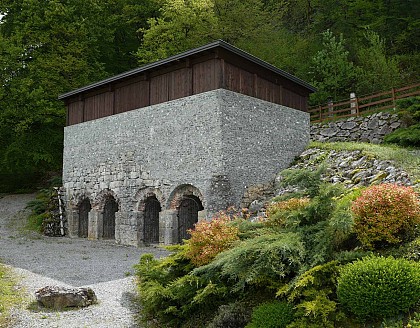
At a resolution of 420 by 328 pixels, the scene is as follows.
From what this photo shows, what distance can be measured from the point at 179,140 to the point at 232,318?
34.1 feet

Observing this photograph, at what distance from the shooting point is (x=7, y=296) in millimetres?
8797

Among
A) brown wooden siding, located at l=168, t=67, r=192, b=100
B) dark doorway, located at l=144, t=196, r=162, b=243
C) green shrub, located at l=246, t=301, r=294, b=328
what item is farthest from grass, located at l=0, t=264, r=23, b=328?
brown wooden siding, located at l=168, t=67, r=192, b=100

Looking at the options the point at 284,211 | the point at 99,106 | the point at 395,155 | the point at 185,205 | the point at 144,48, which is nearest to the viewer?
the point at 284,211

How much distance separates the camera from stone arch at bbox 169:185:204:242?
622 inches

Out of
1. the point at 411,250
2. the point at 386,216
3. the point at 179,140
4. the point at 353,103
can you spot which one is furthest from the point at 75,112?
the point at 411,250

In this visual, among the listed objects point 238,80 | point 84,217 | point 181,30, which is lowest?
point 84,217

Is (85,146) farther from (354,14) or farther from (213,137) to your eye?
(354,14)

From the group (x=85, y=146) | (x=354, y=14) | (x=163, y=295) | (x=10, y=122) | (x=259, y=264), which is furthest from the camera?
(x=354, y=14)

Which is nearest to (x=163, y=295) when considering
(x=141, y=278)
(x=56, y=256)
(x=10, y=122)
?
(x=141, y=278)

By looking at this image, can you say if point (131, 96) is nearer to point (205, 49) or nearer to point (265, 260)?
point (205, 49)

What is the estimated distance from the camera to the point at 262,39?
105 feet

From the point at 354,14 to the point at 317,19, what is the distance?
290 centimetres

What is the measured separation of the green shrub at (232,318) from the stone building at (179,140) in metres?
7.79

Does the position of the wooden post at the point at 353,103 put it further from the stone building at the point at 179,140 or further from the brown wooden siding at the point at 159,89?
the brown wooden siding at the point at 159,89
